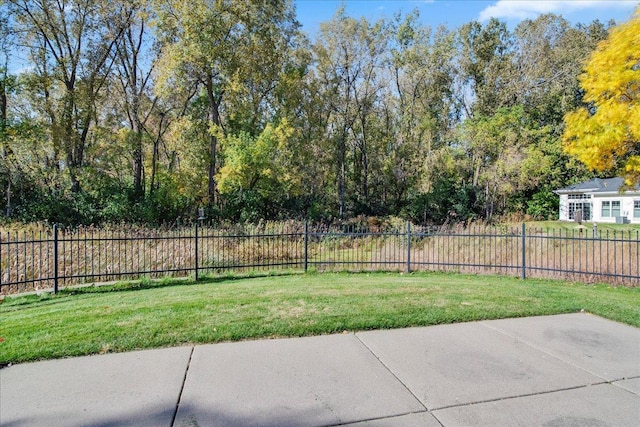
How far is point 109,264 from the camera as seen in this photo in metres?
9.75

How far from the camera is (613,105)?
8.00 metres

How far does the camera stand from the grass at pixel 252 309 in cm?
445

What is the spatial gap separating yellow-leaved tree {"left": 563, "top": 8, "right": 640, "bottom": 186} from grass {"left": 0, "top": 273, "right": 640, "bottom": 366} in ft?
9.91

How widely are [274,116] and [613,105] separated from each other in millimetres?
20078

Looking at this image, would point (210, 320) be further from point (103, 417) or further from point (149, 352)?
point (103, 417)

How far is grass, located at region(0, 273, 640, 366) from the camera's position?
4453 millimetres

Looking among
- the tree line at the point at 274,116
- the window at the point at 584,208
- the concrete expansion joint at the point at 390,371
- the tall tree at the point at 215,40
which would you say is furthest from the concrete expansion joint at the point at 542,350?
the window at the point at 584,208

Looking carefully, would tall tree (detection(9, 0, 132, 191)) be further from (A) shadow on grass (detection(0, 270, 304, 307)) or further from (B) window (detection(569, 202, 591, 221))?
(B) window (detection(569, 202, 591, 221))

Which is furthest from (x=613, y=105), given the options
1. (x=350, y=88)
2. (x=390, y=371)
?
(x=350, y=88)

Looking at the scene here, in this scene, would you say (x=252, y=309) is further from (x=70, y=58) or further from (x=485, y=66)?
(x=485, y=66)

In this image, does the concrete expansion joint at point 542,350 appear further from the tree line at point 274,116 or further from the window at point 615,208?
the window at point 615,208

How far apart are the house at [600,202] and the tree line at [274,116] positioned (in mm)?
1413

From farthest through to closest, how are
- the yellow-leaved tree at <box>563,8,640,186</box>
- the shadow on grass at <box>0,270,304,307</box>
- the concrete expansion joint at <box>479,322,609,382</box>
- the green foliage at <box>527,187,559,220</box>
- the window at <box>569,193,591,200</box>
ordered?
1. the green foliage at <box>527,187,559,220</box>
2. the window at <box>569,193,591,200</box>
3. the yellow-leaved tree at <box>563,8,640,186</box>
4. the shadow on grass at <box>0,270,304,307</box>
5. the concrete expansion joint at <box>479,322,609,382</box>

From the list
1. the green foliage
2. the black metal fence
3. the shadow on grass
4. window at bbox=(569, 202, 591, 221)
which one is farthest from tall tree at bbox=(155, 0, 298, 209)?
window at bbox=(569, 202, 591, 221)
